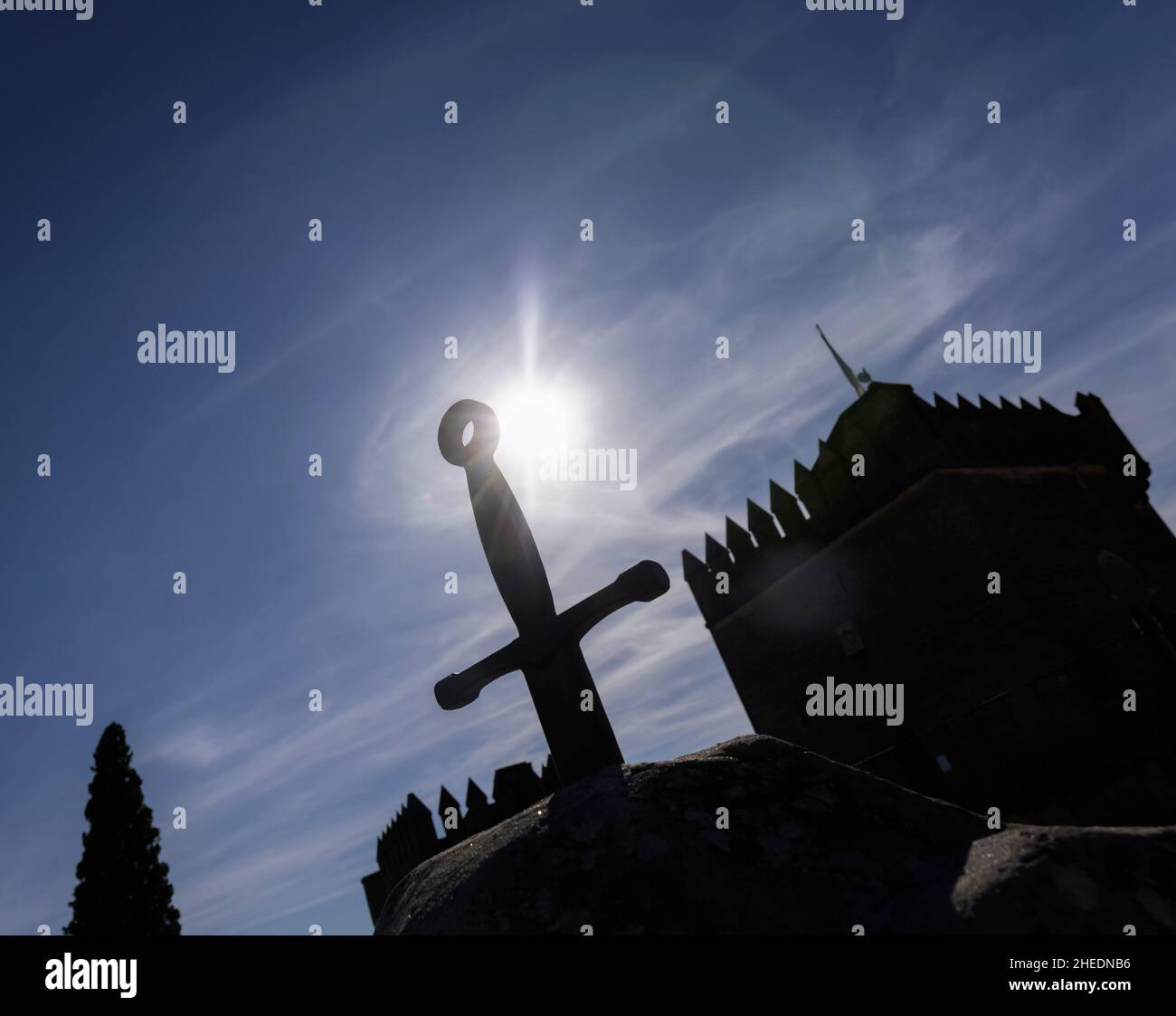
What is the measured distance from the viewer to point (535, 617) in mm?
3697

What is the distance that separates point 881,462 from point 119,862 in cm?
3012

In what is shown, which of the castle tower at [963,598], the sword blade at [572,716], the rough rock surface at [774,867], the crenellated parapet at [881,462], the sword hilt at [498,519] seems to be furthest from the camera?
the crenellated parapet at [881,462]

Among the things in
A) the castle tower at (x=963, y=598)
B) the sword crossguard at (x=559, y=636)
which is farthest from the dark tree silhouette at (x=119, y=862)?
the sword crossguard at (x=559, y=636)

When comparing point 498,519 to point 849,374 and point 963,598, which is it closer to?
point 963,598

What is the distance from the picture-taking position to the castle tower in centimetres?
1908

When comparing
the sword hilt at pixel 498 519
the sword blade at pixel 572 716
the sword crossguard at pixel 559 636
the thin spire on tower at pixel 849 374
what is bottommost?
the sword blade at pixel 572 716

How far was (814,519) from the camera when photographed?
26406 millimetres

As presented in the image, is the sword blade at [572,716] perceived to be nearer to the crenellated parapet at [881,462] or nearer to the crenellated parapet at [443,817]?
the crenellated parapet at [443,817]

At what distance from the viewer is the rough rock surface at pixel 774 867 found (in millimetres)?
1878

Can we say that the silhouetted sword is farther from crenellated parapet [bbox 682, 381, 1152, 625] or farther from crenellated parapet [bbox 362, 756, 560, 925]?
crenellated parapet [bbox 682, 381, 1152, 625]

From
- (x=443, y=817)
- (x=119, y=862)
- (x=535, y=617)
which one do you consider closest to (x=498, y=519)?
(x=535, y=617)

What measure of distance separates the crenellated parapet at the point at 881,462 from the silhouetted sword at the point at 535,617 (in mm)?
22508
